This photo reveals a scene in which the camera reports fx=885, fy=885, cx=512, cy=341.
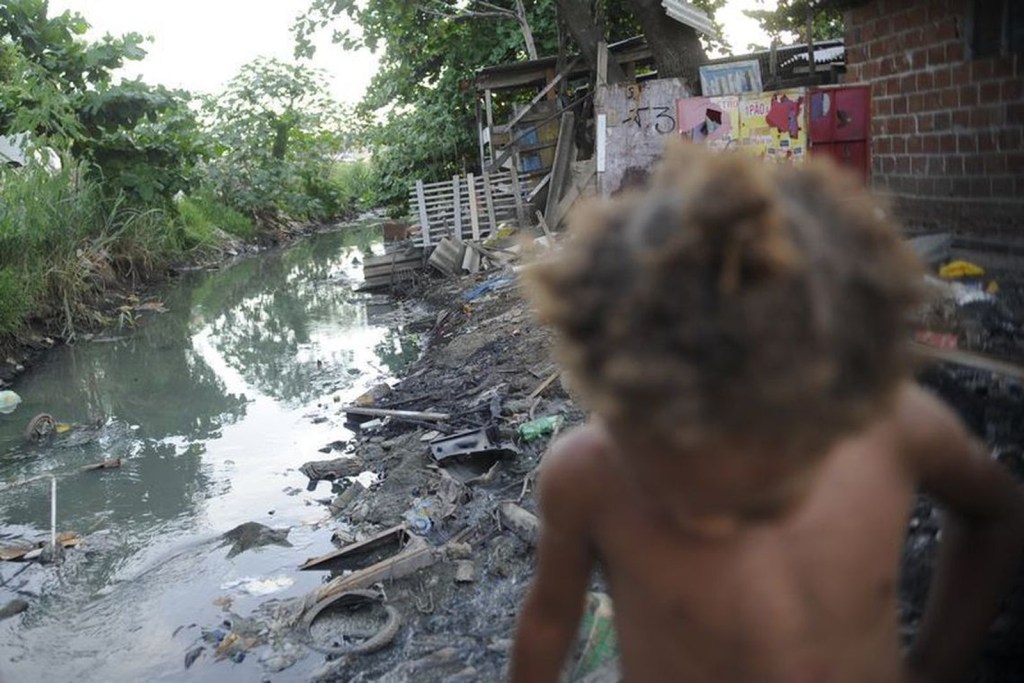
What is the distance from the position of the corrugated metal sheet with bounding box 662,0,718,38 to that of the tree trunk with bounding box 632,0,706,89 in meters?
0.29

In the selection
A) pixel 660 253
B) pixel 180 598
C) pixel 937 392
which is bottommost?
pixel 180 598

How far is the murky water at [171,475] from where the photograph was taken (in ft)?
15.6

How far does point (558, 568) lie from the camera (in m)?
1.29

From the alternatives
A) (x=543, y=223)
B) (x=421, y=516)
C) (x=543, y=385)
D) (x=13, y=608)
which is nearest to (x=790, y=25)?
(x=543, y=223)

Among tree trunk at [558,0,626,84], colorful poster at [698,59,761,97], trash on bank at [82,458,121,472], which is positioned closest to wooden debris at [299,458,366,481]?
trash on bank at [82,458,121,472]

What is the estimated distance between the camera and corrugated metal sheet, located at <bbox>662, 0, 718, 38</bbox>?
10781 mm

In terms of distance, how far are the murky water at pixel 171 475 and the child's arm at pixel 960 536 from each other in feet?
11.2

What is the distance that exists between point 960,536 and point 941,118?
4.35m

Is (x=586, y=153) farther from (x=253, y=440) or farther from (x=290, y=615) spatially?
(x=290, y=615)

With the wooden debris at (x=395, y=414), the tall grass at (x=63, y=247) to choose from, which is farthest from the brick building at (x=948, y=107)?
the tall grass at (x=63, y=247)

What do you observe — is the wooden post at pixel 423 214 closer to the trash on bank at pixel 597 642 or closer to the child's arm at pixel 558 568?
the trash on bank at pixel 597 642

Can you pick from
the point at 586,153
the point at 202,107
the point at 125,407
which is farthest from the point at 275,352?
the point at 202,107

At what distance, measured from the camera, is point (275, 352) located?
448 inches

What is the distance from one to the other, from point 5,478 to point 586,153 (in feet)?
33.8
